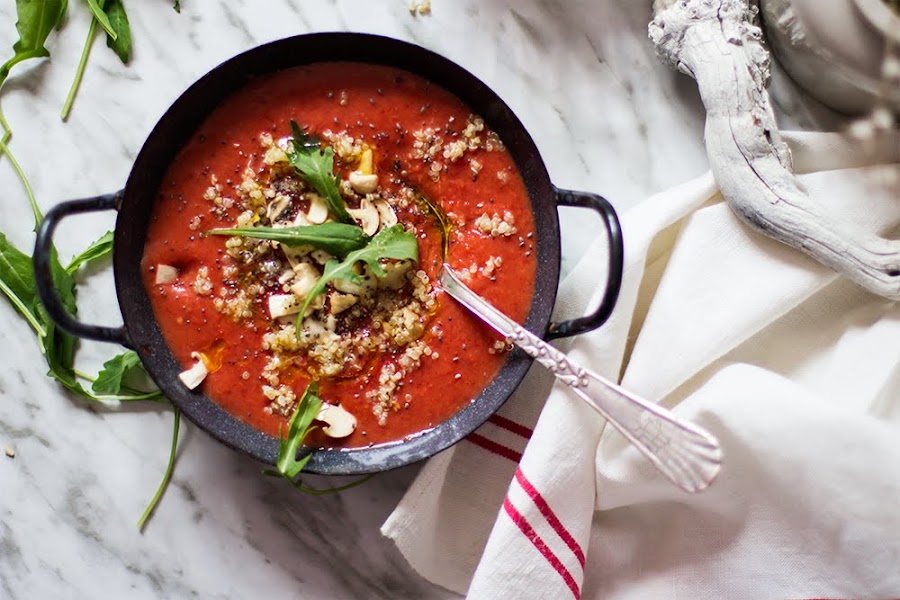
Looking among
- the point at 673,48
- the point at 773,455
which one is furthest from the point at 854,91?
the point at 773,455

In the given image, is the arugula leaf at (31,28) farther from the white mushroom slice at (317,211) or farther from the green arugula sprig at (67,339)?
the white mushroom slice at (317,211)

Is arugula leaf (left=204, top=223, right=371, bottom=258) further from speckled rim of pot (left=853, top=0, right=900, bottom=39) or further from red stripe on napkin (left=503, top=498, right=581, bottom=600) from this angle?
speckled rim of pot (left=853, top=0, right=900, bottom=39)

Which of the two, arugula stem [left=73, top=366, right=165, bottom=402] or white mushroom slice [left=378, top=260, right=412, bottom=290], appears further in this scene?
arugula stem [left=73, top=366, right=165, bottom=402]

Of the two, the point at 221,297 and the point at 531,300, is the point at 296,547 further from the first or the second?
the point at 531,300

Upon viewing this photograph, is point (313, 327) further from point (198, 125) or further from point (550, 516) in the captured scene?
point (550, 516)

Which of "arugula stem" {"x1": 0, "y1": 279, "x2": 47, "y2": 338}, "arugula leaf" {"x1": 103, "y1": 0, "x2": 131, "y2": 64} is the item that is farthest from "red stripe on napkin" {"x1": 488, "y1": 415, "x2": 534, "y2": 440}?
"arugula leaf" {"x1": 103, "y1": 0, "x2": 131, "y2": 64}

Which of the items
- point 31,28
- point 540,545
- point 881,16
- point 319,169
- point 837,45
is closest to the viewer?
point 881,16

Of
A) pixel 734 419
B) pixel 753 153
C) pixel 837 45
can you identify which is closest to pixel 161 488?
pixel 734 419

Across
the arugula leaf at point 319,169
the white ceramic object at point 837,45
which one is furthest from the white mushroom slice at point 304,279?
the white ceramic object at point 837,45
